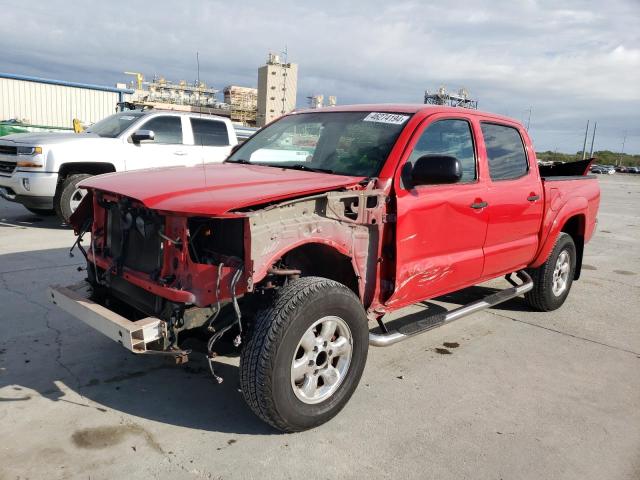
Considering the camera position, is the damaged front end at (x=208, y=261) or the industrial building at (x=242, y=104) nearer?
the damaged front end at (x=208, y=261)

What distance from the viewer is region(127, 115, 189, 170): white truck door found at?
913cm

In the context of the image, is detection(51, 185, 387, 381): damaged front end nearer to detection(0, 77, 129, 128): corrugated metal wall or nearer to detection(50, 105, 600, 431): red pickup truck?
detection(50, 105, 600, 431): red pickup truck

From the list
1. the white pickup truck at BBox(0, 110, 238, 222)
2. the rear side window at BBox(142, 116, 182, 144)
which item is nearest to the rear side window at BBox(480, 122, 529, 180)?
the white pickup truck at BBox(0, 110, 238, 222)

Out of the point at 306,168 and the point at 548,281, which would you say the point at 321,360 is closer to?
the point at 306,168

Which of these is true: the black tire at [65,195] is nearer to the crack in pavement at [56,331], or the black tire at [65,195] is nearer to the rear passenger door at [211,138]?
the rear passenger door at [211,138]

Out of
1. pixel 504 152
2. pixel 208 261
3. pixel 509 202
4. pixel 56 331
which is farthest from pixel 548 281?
pixel 56 331

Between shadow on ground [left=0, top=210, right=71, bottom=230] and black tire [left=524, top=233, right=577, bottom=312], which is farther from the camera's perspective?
shadow on ground [left=0, top=210, right=71, bottom=230]

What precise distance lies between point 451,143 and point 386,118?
0.57 m

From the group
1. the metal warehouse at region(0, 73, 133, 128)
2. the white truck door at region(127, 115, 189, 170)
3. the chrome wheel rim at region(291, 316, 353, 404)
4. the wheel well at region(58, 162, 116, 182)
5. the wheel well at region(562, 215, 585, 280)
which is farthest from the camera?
the metal warehouse at region(0, 73, 133, 128)

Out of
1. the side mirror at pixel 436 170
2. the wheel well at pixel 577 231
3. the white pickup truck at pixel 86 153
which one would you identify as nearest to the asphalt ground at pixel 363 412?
the wheel well at pixel 577 231

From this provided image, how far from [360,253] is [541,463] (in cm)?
153

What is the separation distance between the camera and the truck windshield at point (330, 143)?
12.1 feet

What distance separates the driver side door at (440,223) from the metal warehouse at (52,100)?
20.6 meters

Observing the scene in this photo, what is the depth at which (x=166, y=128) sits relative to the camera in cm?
961
